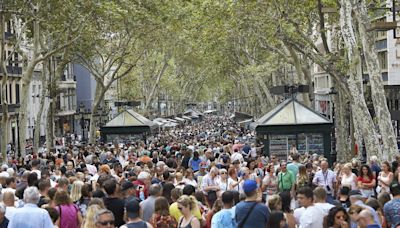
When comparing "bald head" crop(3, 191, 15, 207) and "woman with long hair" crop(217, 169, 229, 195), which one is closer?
"bald head" crop(3, 191, 15, 207)

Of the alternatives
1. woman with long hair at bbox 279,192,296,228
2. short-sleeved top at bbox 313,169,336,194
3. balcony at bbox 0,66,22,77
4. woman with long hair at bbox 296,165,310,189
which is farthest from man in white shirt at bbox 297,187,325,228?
balcony at bbox 0,66,22,77

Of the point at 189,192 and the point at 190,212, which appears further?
the point at 189,192

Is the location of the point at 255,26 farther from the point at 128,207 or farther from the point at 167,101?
the point at 167,101

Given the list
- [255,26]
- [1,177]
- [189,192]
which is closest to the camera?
[189,192]

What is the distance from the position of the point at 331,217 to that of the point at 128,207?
2135 mm

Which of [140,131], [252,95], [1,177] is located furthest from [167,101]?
[1,177]

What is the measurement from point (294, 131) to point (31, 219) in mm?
19243

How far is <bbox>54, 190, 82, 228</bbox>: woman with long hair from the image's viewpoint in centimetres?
1117

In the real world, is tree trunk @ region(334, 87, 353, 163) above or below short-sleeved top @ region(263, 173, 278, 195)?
above

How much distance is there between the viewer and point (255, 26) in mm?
32281

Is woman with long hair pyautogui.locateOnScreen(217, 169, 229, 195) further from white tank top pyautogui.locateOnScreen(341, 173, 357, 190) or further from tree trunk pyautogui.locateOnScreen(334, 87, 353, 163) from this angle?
tree trunk pyautogui.locateOnScreen(334, 87, 353, 163)

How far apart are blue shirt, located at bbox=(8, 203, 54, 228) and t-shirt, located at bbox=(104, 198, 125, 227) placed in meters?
1.47

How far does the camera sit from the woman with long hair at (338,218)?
9.47 m

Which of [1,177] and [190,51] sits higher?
[190,51]
